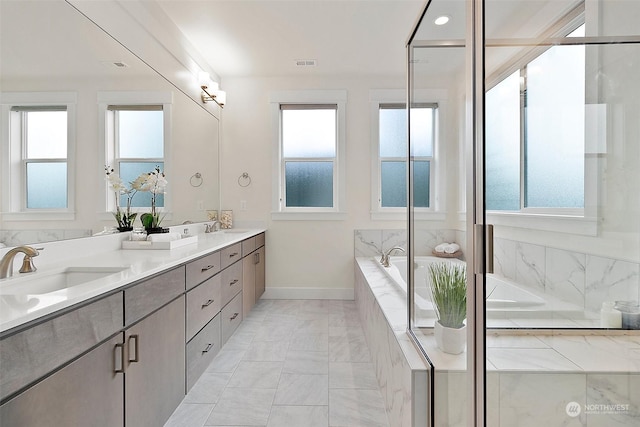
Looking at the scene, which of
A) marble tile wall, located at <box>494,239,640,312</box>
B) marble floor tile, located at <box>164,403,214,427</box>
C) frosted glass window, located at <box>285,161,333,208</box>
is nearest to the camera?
marble tile wall, located at <box>494,239,640,312</box>

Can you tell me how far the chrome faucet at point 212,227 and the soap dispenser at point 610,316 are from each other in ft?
10.5

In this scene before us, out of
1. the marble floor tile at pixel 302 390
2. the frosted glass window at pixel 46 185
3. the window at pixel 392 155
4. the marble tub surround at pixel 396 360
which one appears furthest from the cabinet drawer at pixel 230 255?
the window at pixel 392 155

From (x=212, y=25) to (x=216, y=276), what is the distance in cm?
212

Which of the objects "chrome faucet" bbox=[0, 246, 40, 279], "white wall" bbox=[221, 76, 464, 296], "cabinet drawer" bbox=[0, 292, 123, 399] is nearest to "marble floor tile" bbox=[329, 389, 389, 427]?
"cabinet drawer" bbox=[0, 292, 123, 399]

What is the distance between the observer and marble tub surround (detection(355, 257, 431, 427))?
3.89 feet

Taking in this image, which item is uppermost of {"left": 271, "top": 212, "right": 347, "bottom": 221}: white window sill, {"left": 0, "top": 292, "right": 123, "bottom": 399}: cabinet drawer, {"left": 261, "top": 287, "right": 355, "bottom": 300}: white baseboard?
{"left": 271, "top": 212, "right": 347, "bottom": 221}: white window sill

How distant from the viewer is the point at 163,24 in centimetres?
256

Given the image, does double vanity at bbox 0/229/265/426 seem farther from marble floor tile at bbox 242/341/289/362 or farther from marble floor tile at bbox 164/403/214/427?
marble floor tile at bbox 242/341/289/362

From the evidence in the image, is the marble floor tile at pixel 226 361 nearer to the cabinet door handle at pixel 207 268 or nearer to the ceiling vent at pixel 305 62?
the cabinet door handle at pixel 207 268

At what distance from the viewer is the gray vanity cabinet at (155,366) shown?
124 cm

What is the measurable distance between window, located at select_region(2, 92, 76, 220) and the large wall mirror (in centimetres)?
1

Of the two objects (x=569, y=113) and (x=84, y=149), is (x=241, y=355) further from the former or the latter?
(x=569, y=113)

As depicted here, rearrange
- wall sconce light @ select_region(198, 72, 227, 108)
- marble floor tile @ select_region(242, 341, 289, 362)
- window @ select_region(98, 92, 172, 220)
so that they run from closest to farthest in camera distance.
Result: 1. window @ select_region(98, 92, 172, 220)
2. marble floor tile @ select_region(242, 341, 289, 362)
3. wall sconce light @ select_region(198, 72, 227, 108)

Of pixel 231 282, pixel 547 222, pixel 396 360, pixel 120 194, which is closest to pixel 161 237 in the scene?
pixel 120 194
